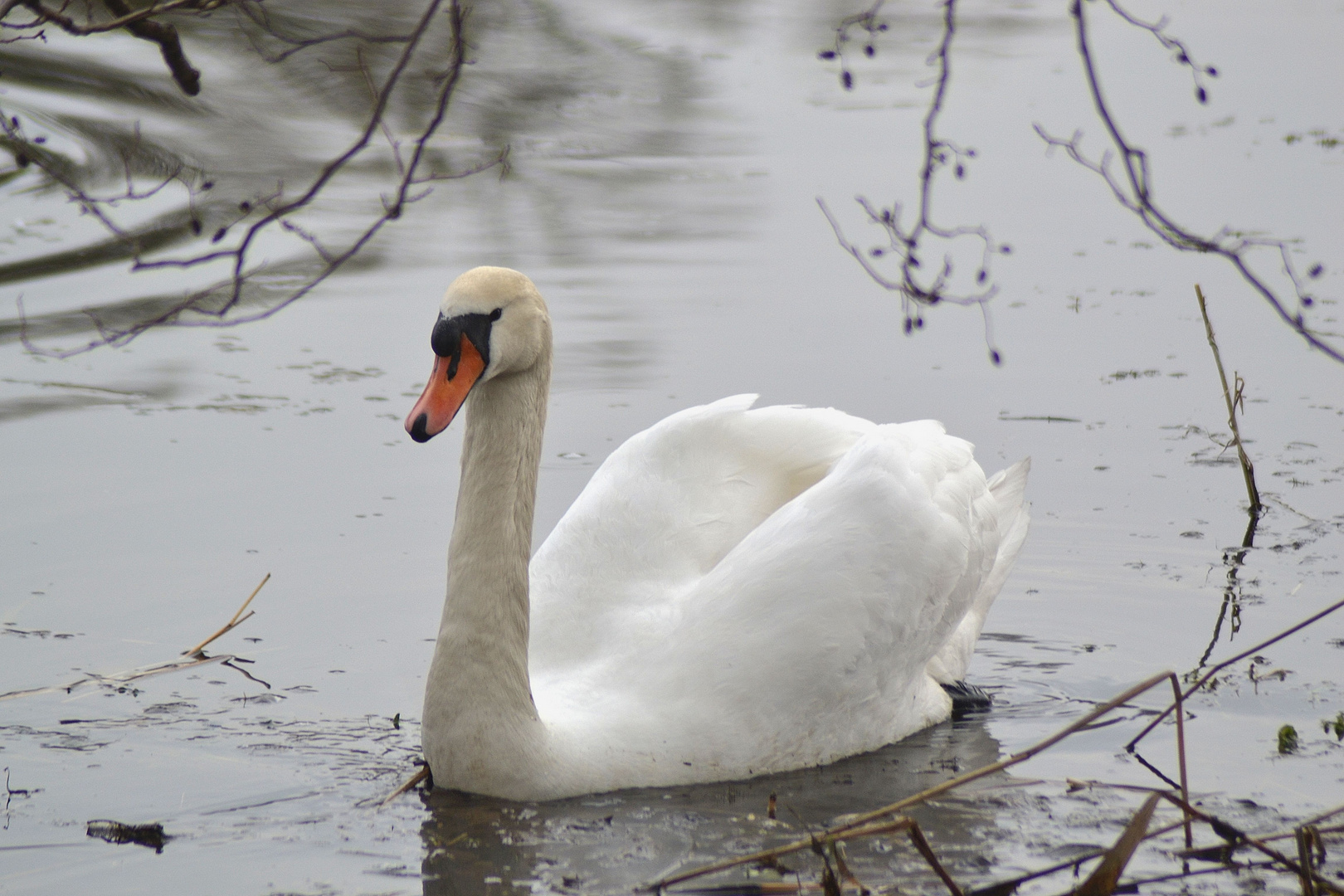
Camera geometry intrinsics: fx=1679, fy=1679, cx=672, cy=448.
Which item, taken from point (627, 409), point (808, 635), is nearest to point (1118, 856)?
point (808, 635)

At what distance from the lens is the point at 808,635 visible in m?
4.96

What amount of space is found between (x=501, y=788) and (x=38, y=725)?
163 cm

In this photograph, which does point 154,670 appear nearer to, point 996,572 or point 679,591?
point 679,591

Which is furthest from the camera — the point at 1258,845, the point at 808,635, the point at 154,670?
the point at 154,670

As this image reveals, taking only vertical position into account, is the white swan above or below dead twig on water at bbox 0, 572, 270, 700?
above

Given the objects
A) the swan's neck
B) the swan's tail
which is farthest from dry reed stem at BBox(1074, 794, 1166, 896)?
the swan's tail

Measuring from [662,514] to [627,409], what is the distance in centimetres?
273

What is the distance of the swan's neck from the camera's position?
4656mm

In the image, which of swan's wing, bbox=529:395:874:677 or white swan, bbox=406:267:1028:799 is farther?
swan's wing, bbox=529:395:874:677

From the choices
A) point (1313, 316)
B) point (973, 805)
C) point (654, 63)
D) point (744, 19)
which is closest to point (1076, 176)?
point (1313, 316)

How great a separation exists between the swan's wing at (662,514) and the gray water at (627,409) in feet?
2.04

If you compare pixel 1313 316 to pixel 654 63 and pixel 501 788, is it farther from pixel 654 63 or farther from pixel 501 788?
pixel 654 63

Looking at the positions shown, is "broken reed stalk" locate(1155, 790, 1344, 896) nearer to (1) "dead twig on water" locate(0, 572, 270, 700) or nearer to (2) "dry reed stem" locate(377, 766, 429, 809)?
(2) "dry reed stem" locate(377, 766, 429, 809)

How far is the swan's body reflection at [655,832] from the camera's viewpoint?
4.33 metres
